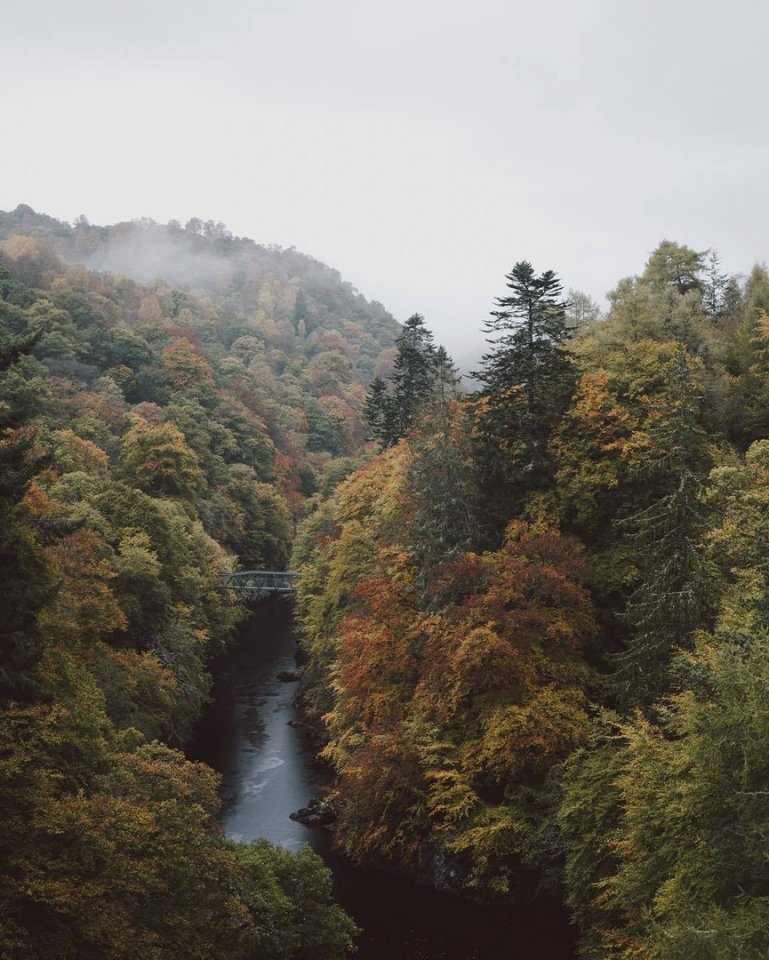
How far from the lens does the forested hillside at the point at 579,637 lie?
15.1 m

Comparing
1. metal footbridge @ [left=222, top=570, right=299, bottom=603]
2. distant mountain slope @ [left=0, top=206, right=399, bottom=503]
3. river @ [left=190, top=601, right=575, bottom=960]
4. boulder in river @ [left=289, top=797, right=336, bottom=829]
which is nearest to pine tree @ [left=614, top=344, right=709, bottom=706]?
river @ [left=190, top=601, right=575, bottom=960]

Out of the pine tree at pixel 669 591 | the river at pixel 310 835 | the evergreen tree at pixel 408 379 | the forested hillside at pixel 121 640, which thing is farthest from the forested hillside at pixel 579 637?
the evergreen tree at pixel 408 379

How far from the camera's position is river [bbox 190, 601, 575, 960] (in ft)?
77.8

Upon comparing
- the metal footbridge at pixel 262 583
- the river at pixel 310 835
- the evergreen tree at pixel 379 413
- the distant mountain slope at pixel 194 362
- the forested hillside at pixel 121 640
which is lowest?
the river at pixel 310 835

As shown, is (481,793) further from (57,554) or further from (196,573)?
(196,573)

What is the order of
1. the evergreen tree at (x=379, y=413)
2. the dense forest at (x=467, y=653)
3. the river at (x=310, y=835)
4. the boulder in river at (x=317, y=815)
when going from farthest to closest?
the evergreen tree at (x=379, y=413) → the boulder in river at (x=317, y=815) → the river at (x=310, y=835) → the dense forest at (x=467, y=653)

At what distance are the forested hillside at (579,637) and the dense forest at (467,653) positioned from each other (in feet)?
0.39

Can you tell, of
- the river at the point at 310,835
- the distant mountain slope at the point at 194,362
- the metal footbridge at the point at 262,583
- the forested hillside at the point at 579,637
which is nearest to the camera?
the forested hillside at the point at 579,637

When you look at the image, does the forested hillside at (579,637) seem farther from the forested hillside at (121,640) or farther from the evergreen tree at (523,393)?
the forested hillside at (121,640)

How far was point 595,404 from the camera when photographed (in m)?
31.1

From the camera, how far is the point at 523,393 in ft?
108

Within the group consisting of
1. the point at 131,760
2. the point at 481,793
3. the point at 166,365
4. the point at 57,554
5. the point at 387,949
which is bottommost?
the point at 387,949

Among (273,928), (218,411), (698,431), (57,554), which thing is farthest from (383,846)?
(218,411)

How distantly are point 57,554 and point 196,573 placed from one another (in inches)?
588
